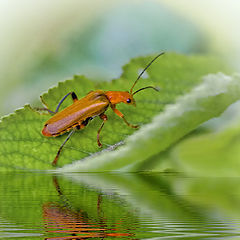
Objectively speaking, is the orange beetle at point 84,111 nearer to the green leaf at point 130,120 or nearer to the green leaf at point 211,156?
the green leaf at point 130,120

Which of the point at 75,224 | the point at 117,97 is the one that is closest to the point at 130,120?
the point at 117,97

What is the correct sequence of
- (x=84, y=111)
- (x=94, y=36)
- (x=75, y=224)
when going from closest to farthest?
1. (x=75, y=224)
2. (x=84, y=111)
3. (x=94, y=36)

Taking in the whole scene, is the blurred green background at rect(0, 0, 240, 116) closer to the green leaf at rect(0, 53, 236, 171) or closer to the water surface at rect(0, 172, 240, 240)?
the green leaf at rect(0, 53, 236, 171)

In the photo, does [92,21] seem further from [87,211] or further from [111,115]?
[87,211]

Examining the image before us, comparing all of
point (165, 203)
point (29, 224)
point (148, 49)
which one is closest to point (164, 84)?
point (148, 49)

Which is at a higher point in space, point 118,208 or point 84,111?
point 84,111

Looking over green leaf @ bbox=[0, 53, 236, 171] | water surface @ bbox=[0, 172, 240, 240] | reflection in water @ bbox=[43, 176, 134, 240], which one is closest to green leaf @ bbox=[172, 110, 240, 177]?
green leaf @ bbox=[0, 53, 236, 171]

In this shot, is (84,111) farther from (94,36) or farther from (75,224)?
(75,224)
